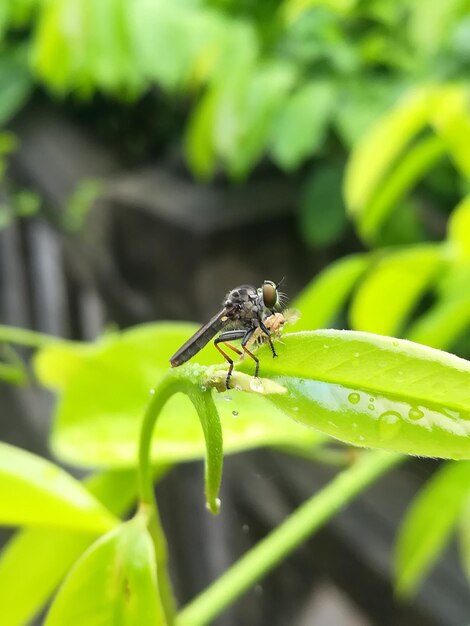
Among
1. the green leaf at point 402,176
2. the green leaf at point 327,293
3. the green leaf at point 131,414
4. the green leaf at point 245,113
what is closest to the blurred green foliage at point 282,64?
the green leaf at point 245,113

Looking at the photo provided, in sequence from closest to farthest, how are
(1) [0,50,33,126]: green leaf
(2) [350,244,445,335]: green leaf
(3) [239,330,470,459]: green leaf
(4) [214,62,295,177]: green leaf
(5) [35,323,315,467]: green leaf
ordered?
(3) [239,330,470,459]: green leaf → (5) [35,323,315,467]: green leaf → (2) [350,244,445,335]: green leaf → (4) [214,62,295,177]: green leaf → (1) [0,50,33,126]: green leaf

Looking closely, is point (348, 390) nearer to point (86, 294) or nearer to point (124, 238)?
point (124, 238)

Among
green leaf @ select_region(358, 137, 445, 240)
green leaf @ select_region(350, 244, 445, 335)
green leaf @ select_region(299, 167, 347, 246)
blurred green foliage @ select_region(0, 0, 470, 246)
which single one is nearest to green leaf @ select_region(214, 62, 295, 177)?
blurred green foliage @ select_region(0, 0, 470, 246)

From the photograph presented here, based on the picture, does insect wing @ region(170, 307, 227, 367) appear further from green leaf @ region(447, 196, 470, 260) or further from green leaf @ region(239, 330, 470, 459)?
green leaf @ region(447, 196, 470, 260)

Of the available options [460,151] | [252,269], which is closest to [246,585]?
[460,151]

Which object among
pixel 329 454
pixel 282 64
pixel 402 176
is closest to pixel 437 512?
pixel 329 454

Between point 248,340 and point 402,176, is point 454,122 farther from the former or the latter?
point 248,340

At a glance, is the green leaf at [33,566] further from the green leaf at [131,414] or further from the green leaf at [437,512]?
the green leaf at [437,512]
